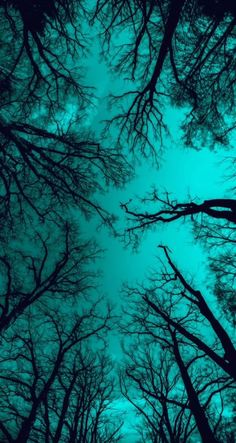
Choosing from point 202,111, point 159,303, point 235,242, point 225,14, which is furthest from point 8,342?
point 225,14

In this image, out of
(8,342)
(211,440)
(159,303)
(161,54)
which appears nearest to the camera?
(211,440)

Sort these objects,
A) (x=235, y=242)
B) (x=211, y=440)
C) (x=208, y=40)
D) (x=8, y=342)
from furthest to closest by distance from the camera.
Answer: (x=8, y=342), (x=235, y=242), (x=208, y=40), (x=211, y=440)

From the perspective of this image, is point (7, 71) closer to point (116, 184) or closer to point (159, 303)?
point (116, 184)

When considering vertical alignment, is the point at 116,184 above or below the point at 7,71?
below

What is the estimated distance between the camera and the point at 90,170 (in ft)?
22.5

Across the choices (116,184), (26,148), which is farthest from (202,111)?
(26,148)

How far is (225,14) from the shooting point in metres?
5.40

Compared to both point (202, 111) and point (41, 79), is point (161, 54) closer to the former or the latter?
point (202, 111)

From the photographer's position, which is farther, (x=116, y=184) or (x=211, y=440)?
(x=116, y=184)

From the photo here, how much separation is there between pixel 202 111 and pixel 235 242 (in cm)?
373

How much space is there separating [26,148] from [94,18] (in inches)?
117

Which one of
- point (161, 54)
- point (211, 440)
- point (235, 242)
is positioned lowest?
point (211, 440)

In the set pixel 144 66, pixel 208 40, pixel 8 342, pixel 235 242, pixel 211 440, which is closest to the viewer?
pixel 211 440

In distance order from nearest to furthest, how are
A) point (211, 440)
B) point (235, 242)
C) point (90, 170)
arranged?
1. point (211, 440)
2. point (90, 170)
3. point (235, 242)
